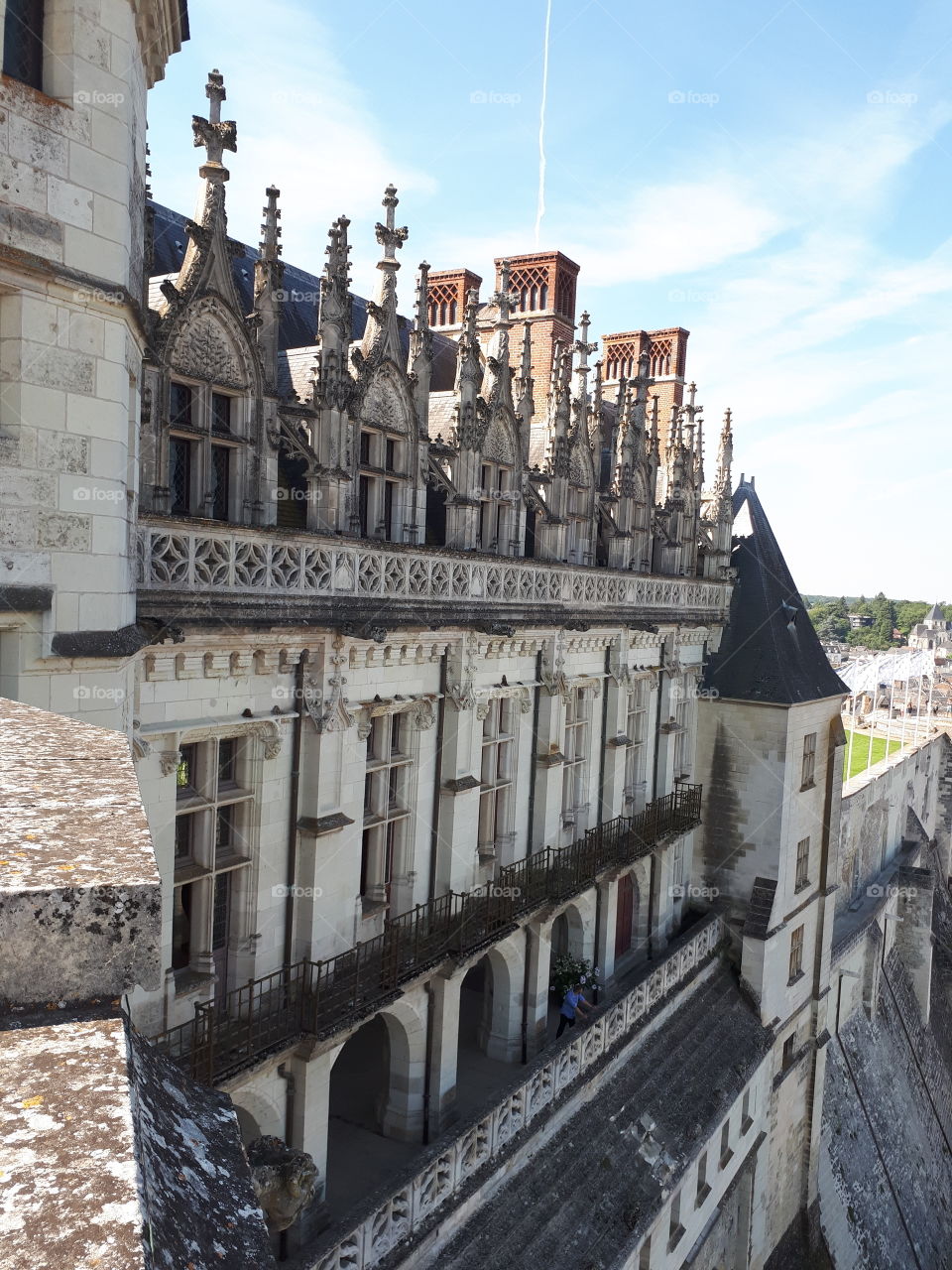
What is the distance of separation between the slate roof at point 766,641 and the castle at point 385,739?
12 cm

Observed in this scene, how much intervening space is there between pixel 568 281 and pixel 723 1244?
66.4 ft

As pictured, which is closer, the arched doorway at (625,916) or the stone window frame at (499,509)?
A: the stone window frame at (499,509)

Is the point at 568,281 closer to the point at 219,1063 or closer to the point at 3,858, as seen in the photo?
the point at 219,1063

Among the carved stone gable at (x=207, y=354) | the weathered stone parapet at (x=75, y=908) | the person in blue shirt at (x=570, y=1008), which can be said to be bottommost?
the person in blue shirt at (x=570, y=1008)

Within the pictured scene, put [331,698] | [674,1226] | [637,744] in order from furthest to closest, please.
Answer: [637,744] → [674,1226] → [331,698]

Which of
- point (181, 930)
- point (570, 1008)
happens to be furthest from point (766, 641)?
point (181, 930)

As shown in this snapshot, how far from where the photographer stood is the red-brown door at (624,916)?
66.6 ft

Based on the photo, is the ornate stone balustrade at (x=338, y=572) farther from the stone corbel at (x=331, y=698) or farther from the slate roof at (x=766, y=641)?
the slate roof at (x=766, y=641)

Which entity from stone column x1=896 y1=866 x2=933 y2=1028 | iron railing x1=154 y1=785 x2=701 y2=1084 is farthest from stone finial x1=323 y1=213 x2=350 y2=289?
stone column x1=896 y1=866 x2=933 y2=1028

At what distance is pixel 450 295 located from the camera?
2034 cm

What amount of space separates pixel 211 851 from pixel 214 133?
691 cm

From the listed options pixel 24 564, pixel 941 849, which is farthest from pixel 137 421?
pixel 941 849

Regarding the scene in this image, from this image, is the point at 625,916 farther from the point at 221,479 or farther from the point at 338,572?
the point at 221,479

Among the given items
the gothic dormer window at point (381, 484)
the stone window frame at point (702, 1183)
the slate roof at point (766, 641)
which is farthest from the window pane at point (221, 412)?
the slate roof at point (766, 641)
